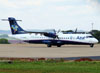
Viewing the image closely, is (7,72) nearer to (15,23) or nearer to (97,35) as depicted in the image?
(15,23)

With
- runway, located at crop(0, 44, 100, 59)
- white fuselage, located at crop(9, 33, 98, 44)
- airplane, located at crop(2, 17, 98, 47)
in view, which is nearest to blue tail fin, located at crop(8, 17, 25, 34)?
airplane, located at crop(2, 17, 98, 47)

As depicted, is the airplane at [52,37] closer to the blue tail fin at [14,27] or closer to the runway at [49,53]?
the blue tail fin at [14,27]

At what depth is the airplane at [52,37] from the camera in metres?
73.4

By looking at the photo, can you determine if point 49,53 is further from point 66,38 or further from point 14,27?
point 14,27

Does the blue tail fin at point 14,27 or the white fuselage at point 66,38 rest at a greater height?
the blue tail fin at point 14,27

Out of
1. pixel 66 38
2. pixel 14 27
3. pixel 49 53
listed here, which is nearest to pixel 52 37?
pixel 66 38

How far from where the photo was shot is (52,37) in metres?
77.3

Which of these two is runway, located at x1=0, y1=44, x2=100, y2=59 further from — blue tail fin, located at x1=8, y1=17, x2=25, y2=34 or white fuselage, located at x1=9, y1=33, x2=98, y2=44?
blue tail fin, located at x1=8, y1=17, x2=25, y2=34

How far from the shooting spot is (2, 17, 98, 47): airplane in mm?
73438

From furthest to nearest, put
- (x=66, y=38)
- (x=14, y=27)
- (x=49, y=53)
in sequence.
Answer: (x=14, y=27)
(x=66, y=38)
(x=49, y=53)

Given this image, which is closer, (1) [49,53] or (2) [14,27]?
(1) [49,53]

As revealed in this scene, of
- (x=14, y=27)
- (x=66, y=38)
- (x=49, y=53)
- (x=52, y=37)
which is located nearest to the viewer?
(x=49, y=53)

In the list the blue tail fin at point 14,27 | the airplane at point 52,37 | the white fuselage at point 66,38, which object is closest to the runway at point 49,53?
the white fuselage at point 66,38

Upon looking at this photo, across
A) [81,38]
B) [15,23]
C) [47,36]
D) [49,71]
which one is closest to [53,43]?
[47,36]
